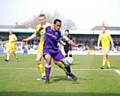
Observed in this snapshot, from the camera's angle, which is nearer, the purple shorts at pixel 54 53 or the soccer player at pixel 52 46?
the soccer player at pixel 52 46

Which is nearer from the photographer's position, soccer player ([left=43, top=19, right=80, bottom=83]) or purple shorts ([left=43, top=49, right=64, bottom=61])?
soccer player ([left=43, top=19, right=80, bottom=83])

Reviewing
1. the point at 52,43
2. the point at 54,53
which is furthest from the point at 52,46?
the point at 54,53

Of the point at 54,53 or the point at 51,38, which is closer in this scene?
the point at 51,38

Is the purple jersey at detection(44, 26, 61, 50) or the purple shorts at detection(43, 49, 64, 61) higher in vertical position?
the purple jersey at detection(44, 26, 61, 50)

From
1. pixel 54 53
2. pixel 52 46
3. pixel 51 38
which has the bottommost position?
pixel 54 53

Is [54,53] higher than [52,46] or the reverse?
the reverse

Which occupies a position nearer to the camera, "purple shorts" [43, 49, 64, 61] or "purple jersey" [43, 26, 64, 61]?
"purple jersey" [43, 26, 64, 61]

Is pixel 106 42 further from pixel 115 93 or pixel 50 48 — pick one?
pixel 115 93

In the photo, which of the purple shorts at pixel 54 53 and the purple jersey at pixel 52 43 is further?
the purple shorts at pixel 54 53

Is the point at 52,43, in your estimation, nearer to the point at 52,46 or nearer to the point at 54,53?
the point at 52,46

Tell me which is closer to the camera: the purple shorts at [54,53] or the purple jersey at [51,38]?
the purple jersey at [51,38]

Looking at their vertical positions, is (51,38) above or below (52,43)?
above

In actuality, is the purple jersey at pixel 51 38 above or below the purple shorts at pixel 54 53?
above

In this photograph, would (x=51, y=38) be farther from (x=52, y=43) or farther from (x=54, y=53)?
(x=54, y=53)
